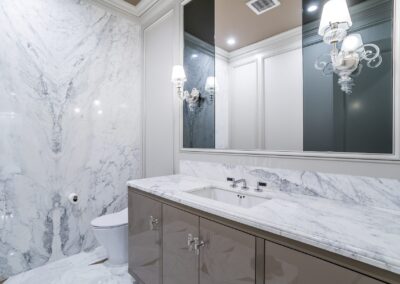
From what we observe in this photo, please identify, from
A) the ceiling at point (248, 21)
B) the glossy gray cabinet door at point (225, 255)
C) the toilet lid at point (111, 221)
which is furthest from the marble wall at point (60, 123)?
the glossy gray cabinet door at point (225, 255)

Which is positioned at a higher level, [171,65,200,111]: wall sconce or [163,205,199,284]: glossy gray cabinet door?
[171,65,200,111]: wall sconce

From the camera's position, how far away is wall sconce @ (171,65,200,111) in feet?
6.90

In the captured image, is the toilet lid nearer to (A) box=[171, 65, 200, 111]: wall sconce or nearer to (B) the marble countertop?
(B) the marble countertop

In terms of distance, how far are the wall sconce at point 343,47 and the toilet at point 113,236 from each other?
2.05 meters

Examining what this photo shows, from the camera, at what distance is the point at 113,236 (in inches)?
78.2

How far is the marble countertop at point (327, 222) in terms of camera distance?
70 centimetres

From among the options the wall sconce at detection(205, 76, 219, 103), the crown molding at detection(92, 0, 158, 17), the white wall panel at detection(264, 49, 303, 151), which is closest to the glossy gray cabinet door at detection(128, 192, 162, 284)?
the white wall panel at detection(264, 49, 303, 151)

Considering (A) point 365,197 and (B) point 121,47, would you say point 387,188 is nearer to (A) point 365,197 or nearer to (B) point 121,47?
(A) point 365,197

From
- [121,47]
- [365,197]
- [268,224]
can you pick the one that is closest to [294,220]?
[268,224]

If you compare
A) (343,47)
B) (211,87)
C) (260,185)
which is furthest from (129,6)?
(260,185)

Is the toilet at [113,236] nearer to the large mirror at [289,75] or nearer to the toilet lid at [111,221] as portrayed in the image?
the toilet lid at [111,221]

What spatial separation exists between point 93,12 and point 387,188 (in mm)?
2916

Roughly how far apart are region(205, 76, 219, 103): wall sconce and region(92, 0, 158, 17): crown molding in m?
1.25

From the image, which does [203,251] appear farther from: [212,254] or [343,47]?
[343,47]
